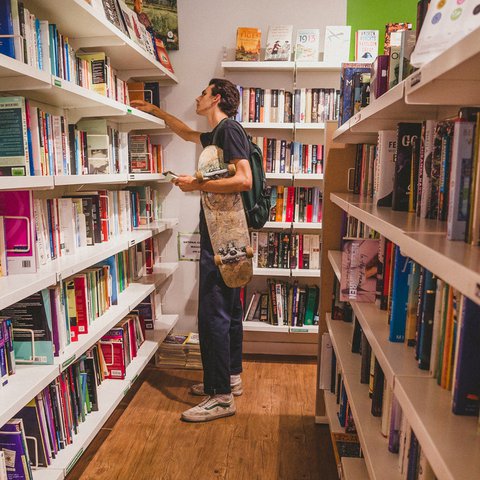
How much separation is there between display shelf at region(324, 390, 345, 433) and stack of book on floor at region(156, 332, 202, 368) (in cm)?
113

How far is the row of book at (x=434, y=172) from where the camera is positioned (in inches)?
34.2

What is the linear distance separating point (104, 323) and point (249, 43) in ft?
6.97

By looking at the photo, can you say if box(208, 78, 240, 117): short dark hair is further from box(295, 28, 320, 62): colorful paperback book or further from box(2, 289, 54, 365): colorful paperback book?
box(2, 289, 54, 365): colorful paperback book

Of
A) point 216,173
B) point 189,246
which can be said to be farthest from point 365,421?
point 189,246

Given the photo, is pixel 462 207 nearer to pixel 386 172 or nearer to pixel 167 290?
pixel 386 172

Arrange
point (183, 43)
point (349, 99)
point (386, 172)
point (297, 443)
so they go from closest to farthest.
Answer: point (386, 172) → point (349, 99) → point (297, 443) → point (183, 43)

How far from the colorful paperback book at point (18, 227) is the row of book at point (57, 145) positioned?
10 centimetres

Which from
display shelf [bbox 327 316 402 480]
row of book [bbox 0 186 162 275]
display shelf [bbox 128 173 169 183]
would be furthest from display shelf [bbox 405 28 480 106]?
display shelf [bbox 128 173 169 183]

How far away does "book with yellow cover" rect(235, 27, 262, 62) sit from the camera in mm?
3221

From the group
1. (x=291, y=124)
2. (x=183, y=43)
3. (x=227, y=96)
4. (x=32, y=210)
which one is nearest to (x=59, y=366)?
(x=32, y=210)

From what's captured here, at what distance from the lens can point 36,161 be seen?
1.75 metres

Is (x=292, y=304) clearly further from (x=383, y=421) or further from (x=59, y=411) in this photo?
(x=383, y=421)

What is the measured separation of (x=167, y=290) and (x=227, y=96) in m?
1.65

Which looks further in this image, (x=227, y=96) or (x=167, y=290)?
(x=167, y=290)
